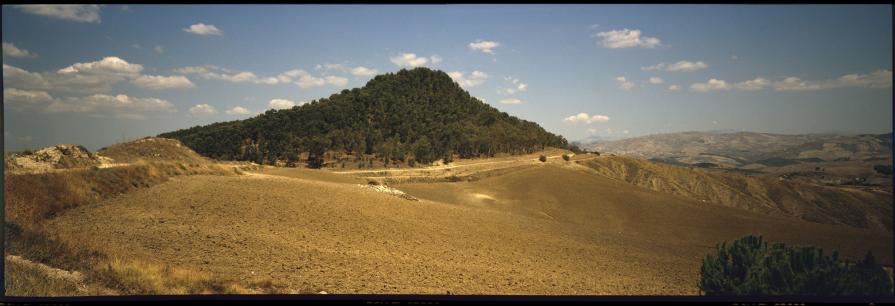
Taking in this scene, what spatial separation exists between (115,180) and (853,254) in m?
32.4

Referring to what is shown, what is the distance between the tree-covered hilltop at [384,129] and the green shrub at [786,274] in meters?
58.8

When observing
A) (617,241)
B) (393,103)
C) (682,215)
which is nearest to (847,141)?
(393,103)

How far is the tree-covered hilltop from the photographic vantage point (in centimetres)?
7112

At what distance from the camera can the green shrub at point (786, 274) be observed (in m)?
8.43

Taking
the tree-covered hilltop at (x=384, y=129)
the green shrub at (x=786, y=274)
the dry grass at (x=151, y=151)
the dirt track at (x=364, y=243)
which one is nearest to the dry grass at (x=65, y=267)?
the dirt track at (x=364, y=243)

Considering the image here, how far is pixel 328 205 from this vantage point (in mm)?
15672

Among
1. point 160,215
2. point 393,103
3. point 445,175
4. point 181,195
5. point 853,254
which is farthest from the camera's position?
point 393,103

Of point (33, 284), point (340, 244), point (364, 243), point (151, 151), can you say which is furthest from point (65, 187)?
point (151, 151)

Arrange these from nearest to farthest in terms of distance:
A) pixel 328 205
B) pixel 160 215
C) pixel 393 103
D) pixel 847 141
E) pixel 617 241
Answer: pixel 160 215 → pixel 328 205 → pixel 617 241 → pixel 393 103 → pixel 847 141

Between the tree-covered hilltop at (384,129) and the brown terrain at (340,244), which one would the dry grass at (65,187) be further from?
the tree-covered hilltop at (384,129)

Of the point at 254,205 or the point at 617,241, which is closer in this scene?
the point at 254,205

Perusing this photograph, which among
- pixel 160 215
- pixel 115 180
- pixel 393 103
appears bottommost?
pixel 160 215

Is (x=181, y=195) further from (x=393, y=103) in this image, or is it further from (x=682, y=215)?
(x=393, y=103)

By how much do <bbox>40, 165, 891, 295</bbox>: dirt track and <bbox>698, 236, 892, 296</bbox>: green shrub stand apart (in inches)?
64.4
